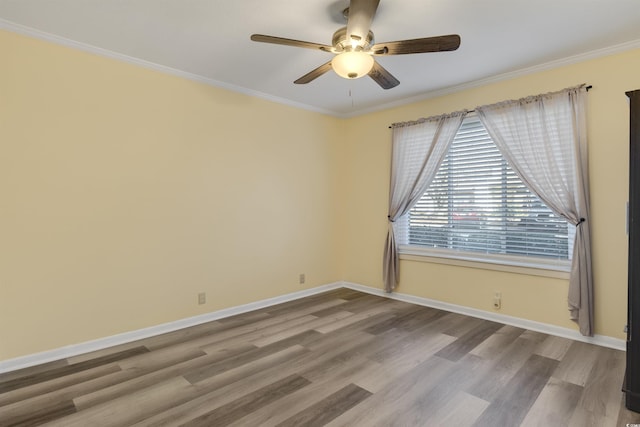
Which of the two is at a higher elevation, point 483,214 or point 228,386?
point 483,214

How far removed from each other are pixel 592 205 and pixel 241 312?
3822 millimetres

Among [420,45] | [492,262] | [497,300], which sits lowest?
[497,300]

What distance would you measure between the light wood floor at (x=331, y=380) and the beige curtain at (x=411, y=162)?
1.24m

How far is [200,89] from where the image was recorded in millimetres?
3580

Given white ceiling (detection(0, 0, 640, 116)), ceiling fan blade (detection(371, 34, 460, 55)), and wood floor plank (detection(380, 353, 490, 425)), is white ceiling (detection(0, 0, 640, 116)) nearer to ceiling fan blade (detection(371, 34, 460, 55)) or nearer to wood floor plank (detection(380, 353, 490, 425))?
ceiling fan blade (detection(371, 34, 460, 55))

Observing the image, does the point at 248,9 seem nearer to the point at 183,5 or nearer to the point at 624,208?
the point at 183,5

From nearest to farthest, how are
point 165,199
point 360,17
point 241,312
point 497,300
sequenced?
point 360,17 < point 165,199 < point 497,300 < point 241,312

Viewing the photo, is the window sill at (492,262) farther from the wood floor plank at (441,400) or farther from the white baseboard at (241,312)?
the wood floor plank at (441,400)

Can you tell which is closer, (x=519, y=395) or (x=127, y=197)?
(x=519, y=395)

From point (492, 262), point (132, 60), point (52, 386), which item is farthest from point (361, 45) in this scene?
point (52, 386)

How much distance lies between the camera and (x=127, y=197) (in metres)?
3.11

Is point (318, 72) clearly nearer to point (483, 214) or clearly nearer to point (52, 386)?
point (483, 214)

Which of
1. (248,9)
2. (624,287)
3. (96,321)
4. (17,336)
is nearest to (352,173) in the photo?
(248,9)

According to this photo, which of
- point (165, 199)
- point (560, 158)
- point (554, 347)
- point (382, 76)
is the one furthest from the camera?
point (165, 199)
